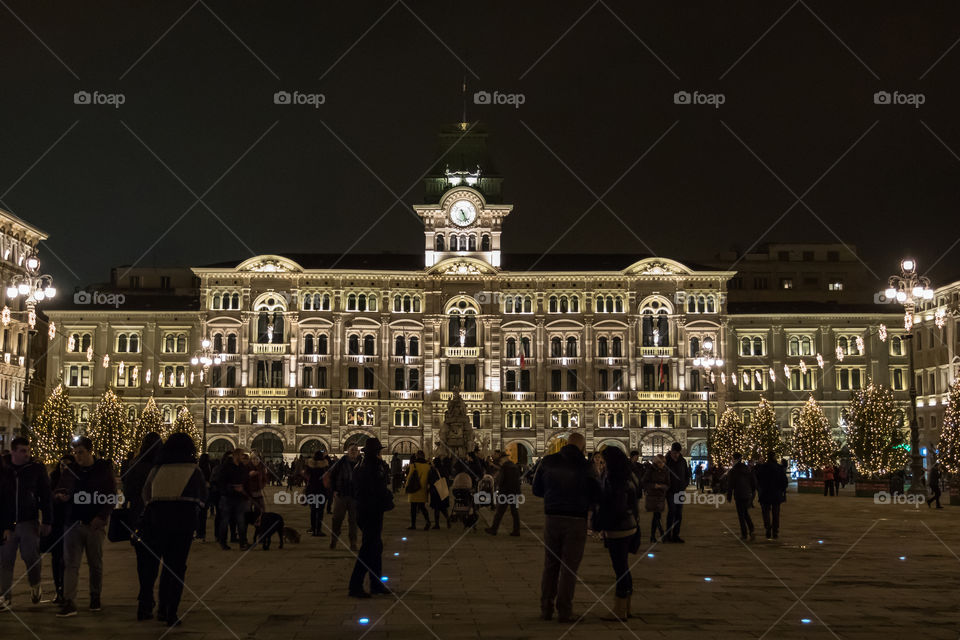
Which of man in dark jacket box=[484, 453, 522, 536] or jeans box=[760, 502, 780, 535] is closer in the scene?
jeans box=[760, 502, 780, 535]

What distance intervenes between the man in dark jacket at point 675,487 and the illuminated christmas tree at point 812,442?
44.9 meters

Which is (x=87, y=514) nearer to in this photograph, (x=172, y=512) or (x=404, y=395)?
(x=172, y=512)

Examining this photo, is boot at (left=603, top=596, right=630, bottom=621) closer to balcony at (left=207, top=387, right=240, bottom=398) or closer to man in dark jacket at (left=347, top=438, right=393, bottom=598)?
man in dark jacket at (left=347, top=438, right=393, bottom=598)

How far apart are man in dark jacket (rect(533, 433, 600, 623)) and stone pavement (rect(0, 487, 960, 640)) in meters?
0.33

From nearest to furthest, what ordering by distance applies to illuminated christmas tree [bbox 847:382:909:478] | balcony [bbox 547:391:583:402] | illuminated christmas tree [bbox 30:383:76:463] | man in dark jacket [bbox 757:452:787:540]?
man in dark jacket [bbox 757:452:787:540] → illuminated christmas tree [bbox 30:383:76:463] → illuminated christmas tree [bbox 847:382:909:478] → balcony [bbox 547:391:583:402]

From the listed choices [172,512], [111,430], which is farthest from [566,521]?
[111,430]

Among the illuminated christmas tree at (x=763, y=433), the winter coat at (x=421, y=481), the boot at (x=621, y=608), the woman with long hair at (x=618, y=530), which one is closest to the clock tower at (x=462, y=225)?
the illuminated christmas tree at (x=763, y=433)

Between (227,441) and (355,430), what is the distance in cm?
925

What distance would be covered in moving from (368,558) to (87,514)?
329 cm

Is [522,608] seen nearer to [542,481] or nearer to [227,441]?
[542,481]

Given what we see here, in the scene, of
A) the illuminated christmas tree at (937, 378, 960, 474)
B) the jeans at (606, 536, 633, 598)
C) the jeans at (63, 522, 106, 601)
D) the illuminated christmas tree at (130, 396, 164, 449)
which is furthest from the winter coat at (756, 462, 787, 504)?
the illuminated christmas tree at (130, 396, 164, 449)

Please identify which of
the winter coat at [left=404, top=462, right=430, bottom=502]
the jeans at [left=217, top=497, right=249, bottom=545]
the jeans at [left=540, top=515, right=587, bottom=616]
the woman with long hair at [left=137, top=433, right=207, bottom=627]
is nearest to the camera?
the woman with long hair at [left=137, top=433, right=207, bottom=627]

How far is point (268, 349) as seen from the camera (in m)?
83.6

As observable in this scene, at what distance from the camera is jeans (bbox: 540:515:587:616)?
39.1 ft
